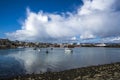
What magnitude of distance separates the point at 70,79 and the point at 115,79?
22.1 feet

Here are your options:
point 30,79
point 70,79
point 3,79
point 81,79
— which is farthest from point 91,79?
point 3,79

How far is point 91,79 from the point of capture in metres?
27.0

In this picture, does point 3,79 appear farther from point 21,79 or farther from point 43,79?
point 43,79

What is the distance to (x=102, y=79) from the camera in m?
26.8

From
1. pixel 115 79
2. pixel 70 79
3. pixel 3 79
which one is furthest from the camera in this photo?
pixel 3 79

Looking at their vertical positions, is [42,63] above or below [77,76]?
below

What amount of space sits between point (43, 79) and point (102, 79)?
928cm

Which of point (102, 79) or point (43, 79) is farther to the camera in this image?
point (43, 79)

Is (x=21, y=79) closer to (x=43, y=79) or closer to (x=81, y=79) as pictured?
(x=43, y=79)

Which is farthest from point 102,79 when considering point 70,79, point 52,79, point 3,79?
point 3,79

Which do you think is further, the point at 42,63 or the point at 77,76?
the point at 42,63

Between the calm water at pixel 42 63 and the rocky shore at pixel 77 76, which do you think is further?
the calm water at pixel 42 63

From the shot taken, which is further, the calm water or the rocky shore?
the calm water

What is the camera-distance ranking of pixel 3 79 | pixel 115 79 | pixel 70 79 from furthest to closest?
1. pixel 3 79
2. pixel 70 79
3. pixel 115 79
